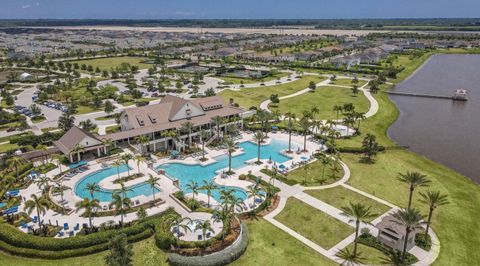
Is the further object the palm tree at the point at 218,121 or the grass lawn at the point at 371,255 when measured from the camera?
the palm tree at the point at 218,121

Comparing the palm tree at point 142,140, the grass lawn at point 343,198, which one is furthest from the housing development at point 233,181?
the palm tree at point 142,140

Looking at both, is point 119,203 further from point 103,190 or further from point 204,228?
point 103,190

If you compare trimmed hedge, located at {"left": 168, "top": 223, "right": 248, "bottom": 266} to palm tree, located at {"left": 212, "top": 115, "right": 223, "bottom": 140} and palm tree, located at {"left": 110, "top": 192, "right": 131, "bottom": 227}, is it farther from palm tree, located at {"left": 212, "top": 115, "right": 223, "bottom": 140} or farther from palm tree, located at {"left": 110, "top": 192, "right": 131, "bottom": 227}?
palm tree, located at {"left": 212, "top": 115, "right": 223, "bottom": 140}

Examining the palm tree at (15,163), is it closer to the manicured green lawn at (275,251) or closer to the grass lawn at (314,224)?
the manicured green lawn at (275,251)

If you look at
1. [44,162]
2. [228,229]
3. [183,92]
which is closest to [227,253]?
[228,229]

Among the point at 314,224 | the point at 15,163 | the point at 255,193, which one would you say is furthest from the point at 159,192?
the point at 15,163

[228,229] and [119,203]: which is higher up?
[119,203]

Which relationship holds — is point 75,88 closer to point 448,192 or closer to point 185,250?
point 185,250
